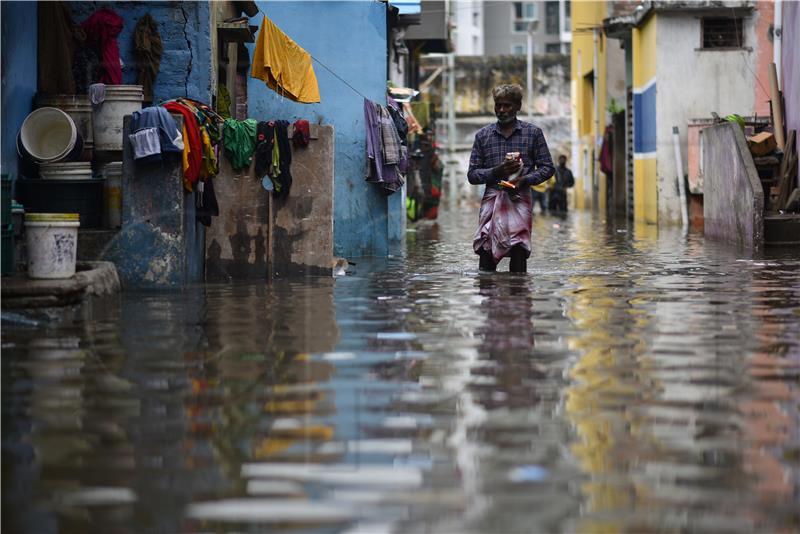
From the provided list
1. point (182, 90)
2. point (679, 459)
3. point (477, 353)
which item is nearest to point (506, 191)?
point (182, 90)

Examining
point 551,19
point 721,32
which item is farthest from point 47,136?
point 551,19

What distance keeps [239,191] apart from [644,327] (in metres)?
6.49

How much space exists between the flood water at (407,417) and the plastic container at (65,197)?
2.06 metres

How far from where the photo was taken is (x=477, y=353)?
8055 millimetres

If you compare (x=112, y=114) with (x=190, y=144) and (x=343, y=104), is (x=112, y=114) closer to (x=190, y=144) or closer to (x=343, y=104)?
(x=190, y=144)

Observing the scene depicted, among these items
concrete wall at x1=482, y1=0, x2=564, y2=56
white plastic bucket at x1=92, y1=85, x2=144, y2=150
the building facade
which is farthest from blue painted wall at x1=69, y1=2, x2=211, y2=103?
concrete wall at x1=482, y1=0, x2=564, y2=56

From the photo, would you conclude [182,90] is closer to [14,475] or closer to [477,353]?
[477,353]

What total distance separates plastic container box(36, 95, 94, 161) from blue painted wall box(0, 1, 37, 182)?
0.59 ft

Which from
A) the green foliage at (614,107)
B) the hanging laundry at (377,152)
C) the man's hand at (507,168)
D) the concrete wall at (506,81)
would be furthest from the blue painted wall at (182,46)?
the concrete wall at (506,81)

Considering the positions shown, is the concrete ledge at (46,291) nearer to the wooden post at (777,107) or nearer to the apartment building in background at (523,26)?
the wooden post at (777,107)

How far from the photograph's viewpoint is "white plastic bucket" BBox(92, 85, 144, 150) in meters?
14.1

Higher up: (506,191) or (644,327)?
(506,191)

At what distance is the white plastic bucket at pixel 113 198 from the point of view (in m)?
13.5

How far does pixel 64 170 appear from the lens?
43.7ft
